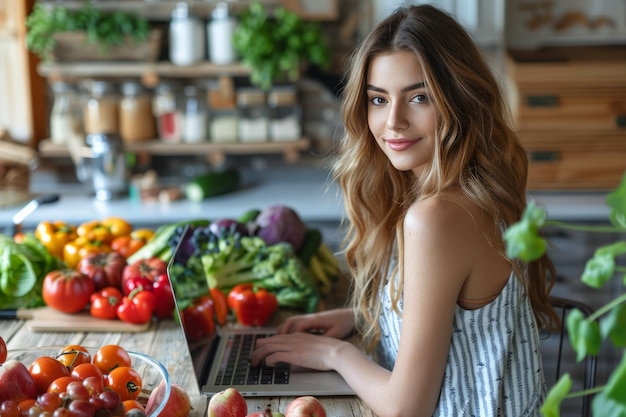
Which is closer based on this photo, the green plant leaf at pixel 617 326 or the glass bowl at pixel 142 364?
the green plant leaf at pixel 617 326

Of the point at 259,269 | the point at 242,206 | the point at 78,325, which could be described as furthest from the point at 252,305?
the point at 242,206

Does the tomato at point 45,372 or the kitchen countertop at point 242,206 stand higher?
the tomato at point 45,372

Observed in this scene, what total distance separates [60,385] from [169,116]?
93.0 inches

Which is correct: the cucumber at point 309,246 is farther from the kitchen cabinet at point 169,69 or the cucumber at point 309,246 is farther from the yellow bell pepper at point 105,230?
Result: the kitchen cabinet at point 169,69

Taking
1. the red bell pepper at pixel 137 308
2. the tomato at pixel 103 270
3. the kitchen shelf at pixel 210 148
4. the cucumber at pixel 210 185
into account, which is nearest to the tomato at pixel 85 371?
the red bell pepper at pixel 137 308

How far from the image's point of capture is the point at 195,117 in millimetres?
3379

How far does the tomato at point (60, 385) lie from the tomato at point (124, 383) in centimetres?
8

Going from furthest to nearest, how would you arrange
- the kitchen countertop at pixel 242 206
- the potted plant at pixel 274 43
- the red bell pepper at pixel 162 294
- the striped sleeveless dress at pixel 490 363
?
the potted plant at pixel 274 43 < the kitchen countertop at pixel 242 206 < the red bell pepper at pixel 162 294 < the striped sleeveless dress at pixel 490 363

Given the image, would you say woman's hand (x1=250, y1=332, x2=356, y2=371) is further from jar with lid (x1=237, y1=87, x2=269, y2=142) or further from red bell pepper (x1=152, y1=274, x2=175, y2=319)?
jar with lid (x1=237, y1=87, x2=269, y2=142)

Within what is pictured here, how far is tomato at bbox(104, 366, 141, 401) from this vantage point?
4.07ft

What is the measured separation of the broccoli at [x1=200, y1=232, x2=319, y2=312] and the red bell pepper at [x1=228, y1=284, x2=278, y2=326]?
7 cm

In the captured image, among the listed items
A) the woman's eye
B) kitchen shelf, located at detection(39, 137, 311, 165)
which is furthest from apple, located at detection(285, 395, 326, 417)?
kitchen shelf, located at detection(39, 137, 311, 165)

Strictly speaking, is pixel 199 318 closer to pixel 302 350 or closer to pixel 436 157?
pixel 302 350

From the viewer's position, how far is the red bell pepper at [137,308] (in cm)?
173
